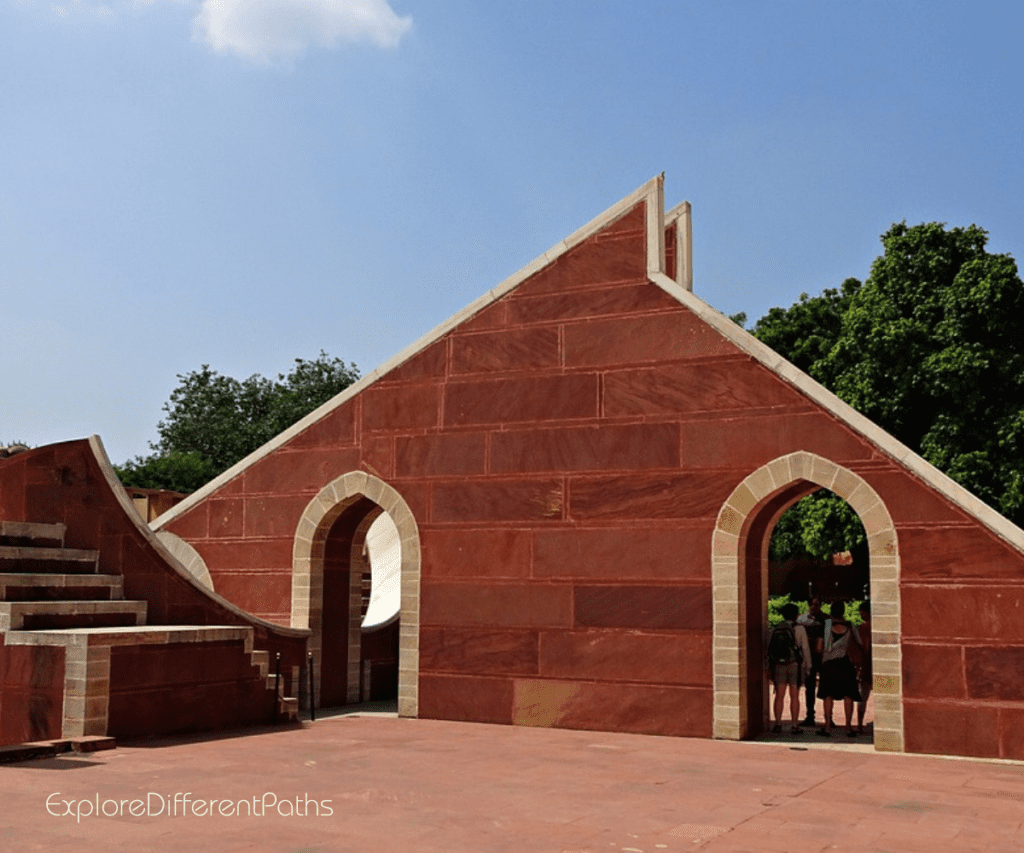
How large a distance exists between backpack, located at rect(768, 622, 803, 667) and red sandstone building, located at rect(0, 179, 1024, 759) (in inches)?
8.2

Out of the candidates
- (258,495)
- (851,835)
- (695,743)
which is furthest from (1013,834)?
(258,495)

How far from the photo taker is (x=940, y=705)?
11508 millimetres

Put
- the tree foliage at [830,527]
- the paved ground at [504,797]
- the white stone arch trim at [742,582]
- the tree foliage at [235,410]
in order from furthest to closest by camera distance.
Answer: the tree foliage at [235,410] < the tree foliage at [830,527] < the white stone arch trim at [742,582] < the paved ground at [504,797]

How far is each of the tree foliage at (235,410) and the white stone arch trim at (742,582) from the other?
1660 inches

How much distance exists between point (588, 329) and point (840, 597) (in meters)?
26.4

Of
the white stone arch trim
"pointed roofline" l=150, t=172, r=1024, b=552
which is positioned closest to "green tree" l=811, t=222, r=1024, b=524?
"pointed roofline" l=150, t=172, r=1024, b=552

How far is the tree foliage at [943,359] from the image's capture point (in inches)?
995

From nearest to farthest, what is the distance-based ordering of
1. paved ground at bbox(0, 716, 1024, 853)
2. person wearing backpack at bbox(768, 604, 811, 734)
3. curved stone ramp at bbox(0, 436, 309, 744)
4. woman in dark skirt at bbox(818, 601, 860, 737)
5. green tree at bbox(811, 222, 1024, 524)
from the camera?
paved ground at bbox(0, 716, 1024, 853), curved stone ramp at bbox(0, 436, 309, 744), woman in dark skirt at bbox(818, 601, 860, 737), person wearing backpack at bbox(768, 604, 811, 734), green tree at bbox(811, 222, 1024, 524)

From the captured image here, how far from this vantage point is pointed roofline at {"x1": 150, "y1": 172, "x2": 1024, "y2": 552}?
11.5 metres

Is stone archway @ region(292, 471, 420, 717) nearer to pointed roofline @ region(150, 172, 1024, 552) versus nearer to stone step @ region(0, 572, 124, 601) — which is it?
pointed roofline @ region(150, 172, 1024, 552)

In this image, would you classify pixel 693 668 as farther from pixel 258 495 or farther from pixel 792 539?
pixel 792 539

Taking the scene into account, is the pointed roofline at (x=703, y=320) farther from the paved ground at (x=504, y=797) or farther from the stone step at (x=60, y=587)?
the stone step at (x=60, y=587)

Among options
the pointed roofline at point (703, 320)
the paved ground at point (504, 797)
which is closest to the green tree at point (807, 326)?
the pointed roofline at point (703, 320)

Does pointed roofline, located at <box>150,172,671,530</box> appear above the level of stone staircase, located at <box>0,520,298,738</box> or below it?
above
